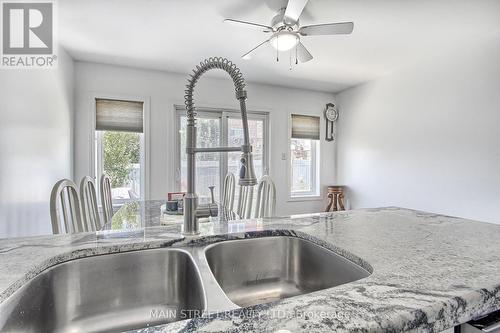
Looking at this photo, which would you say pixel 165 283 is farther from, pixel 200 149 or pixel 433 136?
pixel 433 136

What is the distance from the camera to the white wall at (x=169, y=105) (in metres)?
3.39

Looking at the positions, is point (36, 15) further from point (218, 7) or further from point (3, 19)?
point (218, 7)

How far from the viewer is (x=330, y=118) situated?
483 centimetres

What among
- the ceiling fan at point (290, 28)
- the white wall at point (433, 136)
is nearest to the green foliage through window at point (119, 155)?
the ceiling fan at point (290, 28)

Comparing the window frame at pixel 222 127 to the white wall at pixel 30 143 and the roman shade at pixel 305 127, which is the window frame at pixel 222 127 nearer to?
the roman shade at pixel 305 127

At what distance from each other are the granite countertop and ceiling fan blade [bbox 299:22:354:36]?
1.61 metres

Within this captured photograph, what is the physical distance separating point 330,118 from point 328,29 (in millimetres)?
2800

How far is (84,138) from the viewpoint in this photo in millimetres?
3385

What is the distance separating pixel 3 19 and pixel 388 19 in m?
3.15

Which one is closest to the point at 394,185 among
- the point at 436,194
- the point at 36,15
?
the point at 436,194

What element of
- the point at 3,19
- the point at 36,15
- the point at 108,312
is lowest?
the point at 108,312

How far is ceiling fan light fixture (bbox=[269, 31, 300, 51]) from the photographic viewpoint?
2.27 metres

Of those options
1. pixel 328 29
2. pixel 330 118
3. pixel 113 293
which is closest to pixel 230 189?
pixel 328 29

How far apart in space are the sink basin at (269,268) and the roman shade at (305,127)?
3.80m
